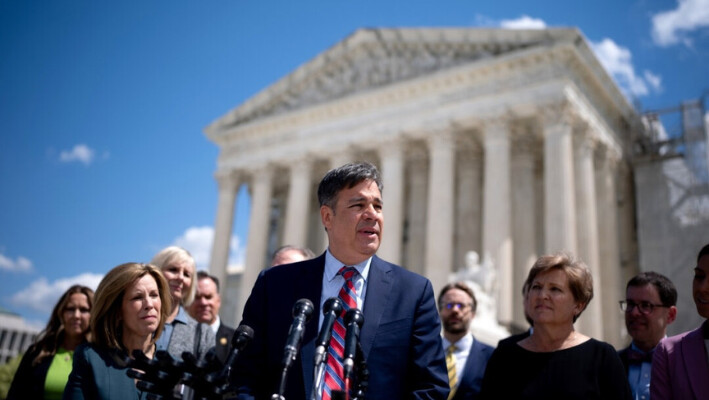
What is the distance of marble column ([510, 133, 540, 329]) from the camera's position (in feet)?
89.8

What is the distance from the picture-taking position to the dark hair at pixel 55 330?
6.46 meters

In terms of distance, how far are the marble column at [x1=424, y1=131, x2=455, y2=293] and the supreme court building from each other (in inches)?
2.4

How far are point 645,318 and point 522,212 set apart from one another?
2246cm

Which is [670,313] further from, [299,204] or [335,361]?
[299,204]

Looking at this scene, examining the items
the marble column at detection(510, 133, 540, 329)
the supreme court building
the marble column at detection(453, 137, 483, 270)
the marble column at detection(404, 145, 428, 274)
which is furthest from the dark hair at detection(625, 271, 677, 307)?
the marble column at detection(404, 145, 428, 274)

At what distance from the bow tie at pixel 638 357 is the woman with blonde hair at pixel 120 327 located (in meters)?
4.41

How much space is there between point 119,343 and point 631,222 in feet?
101

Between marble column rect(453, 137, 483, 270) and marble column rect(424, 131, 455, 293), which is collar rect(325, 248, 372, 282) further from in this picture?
marble column rect(453, 137, 483, 270)

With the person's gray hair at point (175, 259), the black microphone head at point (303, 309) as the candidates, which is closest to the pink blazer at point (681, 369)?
the black microphone head at point (303, 309)

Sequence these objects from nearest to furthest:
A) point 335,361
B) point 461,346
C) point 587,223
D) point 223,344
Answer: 1. point 335,361
2. point 223,344
3. point 461,346
4. point 587,223

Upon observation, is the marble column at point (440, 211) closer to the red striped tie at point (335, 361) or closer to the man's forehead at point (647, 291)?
the man's forehead at point (647, 291)

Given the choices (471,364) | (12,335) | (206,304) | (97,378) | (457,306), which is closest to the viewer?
(97,378)

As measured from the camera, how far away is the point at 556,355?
4.89 metres

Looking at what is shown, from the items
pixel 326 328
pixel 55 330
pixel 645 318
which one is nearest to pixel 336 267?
pixel 326 328
